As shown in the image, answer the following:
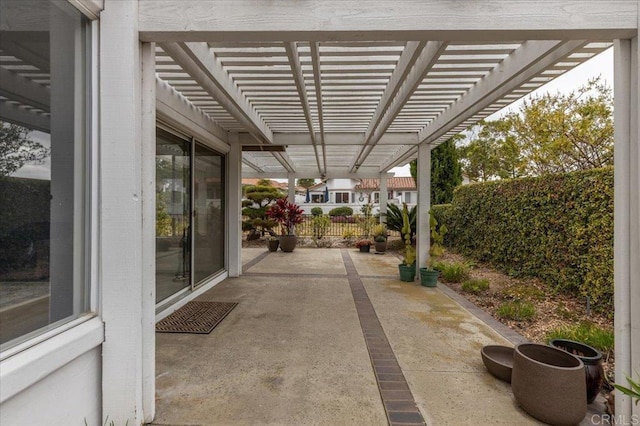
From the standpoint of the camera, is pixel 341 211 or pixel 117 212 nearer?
pixel 117 212

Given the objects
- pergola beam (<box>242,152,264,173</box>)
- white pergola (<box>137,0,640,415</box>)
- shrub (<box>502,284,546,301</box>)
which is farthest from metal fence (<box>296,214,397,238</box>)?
shrub (<box>502,284,546,301</box>)

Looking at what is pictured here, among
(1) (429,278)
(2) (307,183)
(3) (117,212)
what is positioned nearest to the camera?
(3) (117,212)

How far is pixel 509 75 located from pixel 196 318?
4484mm

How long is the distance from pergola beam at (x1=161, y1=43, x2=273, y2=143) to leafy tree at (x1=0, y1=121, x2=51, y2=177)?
4.26 ft

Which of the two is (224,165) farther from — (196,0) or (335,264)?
(196,0)

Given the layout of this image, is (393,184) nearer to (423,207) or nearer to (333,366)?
(423,207)

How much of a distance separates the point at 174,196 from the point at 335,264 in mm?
4571

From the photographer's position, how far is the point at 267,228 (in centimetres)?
1155

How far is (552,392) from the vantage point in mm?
1980

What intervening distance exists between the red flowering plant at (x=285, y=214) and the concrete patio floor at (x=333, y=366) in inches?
203

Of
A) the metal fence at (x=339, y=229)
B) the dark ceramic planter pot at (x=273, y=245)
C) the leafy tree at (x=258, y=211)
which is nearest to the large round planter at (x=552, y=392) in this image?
the dark ceramic planter pot at (x=273, y=245)

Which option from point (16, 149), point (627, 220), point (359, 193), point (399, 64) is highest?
point (359, 193)

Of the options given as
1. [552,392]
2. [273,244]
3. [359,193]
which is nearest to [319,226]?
[273,244]

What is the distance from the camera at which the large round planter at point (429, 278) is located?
5.58 metres
